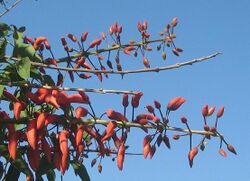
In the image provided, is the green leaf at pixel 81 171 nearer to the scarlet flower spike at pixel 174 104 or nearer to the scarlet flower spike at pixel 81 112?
the scarlet flower spike at pixel 81 112

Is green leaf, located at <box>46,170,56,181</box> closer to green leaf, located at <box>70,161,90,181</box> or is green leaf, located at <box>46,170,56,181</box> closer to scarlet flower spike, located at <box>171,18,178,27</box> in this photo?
green leaf, located at <box>70,161,90,181</box>

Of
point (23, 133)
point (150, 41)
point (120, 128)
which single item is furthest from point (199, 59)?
point (150, 41)

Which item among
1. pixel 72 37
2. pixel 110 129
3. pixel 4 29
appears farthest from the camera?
pixel 72 37

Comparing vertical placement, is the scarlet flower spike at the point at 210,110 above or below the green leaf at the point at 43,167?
above

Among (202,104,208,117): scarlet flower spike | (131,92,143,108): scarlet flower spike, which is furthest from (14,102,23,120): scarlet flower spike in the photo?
(202,104,208,117): scarlet flower spike

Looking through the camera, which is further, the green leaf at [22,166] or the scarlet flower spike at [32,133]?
the green leaf at [22,166]

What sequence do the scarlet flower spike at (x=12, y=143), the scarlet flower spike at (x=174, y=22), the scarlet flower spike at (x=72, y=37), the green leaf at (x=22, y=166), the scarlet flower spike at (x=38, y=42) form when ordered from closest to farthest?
1. the scarlet flower spike at (x=12, y=143)
2. the green leaf at (x=22, y=166)
3. the scarlet flower spike at (x=38, y=42)
4. the scarlet flower spike at (x=72, y=37)
5. the scarlet flower spike at (x=174, y=22)

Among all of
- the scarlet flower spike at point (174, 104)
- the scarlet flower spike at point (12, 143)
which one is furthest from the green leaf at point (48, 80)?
the scarlet flower spike at point (174, 104)

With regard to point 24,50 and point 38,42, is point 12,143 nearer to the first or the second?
point 24,50

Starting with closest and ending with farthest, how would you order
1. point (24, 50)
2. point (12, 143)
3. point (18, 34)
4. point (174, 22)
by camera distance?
point (12, 143) < point (24, 50) < point (18, 34) < point (174, 22)

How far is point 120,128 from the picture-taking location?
181 cm

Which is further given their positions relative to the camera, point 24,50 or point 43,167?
point 24,50

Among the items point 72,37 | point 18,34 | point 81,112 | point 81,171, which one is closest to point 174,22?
point 72,37

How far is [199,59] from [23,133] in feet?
2.35
